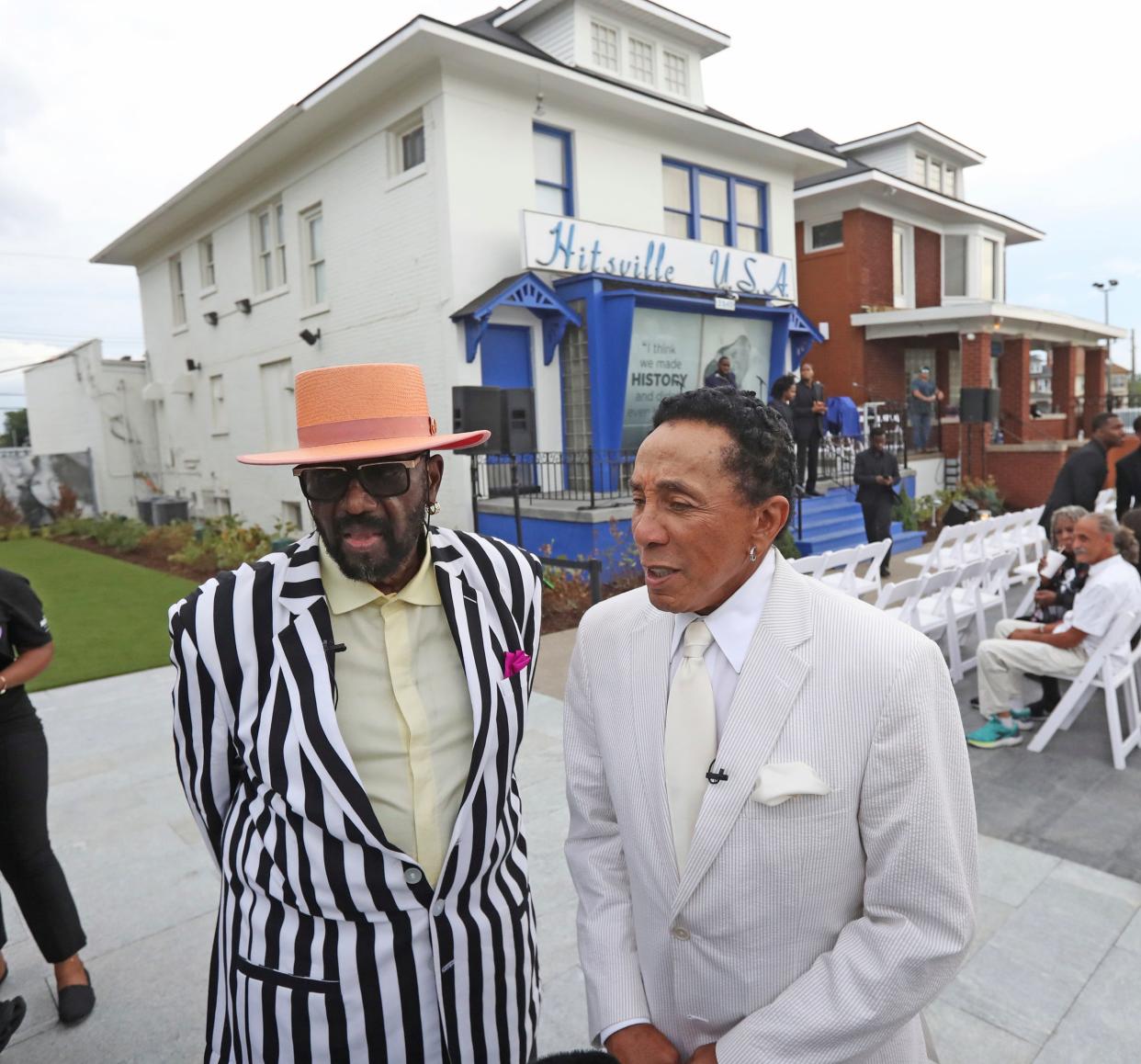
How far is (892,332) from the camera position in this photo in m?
20.6

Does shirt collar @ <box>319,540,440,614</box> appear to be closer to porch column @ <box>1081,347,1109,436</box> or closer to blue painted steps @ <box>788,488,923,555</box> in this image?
blue painted steps @ <box>788,488,923,555</box>

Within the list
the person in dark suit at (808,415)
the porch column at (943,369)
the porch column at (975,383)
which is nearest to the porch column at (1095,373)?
the porch column at (943,369)

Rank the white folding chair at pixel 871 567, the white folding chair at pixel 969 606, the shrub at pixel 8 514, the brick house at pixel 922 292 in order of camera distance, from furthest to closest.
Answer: the shrub at pixel 8 514 < the brick house at pixel 922 292 < the white folding chair at pixel 871 567 < the white folding chair at pixel 969 606

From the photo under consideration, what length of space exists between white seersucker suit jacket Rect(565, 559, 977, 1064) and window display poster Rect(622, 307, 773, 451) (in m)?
12.2

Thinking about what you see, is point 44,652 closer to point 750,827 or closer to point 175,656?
point 175,656

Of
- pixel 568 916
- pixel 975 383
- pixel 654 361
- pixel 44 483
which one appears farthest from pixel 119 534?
pixel 975 383

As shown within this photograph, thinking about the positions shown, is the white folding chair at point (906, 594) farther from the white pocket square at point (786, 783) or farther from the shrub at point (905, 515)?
the shrub at point (905, 515)

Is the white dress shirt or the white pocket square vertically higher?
the white dress shirt

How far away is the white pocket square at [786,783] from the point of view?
138 centimetres

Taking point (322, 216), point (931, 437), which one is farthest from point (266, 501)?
point (931, 437)

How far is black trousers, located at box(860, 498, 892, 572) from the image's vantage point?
11969mm

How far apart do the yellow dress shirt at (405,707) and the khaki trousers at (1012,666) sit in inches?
187

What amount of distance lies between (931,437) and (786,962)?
801 inches

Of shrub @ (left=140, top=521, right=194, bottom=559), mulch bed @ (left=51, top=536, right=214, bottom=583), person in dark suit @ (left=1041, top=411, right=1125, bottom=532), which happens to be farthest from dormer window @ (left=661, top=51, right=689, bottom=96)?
shrub @ (left=140, top=521, right=194, bottom=559)
